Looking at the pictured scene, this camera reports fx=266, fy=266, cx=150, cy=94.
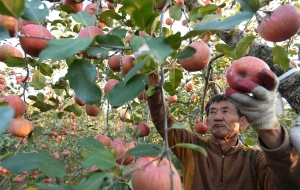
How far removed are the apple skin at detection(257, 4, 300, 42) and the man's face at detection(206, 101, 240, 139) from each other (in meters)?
0.92

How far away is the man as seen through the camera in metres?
1.00

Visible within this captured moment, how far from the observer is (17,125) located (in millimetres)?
1188

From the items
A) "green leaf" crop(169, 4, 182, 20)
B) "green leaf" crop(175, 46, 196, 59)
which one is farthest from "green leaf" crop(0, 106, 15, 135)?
"green leaf" crop(169, 4, 182, 20)

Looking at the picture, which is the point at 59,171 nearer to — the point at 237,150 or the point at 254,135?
the point at 237,150

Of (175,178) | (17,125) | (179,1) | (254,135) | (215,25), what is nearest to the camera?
(215,25)

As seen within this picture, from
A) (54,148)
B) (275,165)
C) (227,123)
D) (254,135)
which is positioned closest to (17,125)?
(275,165)

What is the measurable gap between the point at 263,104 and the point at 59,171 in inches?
29.9

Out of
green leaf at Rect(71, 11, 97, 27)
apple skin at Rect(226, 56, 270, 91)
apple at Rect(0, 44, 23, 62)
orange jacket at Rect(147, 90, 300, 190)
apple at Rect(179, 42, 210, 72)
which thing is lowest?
orange jacket at Rect(147, 90, 300, 190)

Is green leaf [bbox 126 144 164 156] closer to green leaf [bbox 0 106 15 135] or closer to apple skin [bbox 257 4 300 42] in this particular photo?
green leaf [bbox 0 106 15 135]

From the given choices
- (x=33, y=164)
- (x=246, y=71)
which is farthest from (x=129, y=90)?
(x=246, y=71)

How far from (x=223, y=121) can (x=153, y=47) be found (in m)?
1.50

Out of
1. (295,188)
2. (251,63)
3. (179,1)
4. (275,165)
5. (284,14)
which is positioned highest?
(179,1)

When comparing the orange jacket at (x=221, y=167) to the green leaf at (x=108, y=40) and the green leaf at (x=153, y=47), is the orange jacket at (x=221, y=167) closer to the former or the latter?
the green leaf at (x=108, y=40)

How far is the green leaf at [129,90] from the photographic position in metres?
0.60
